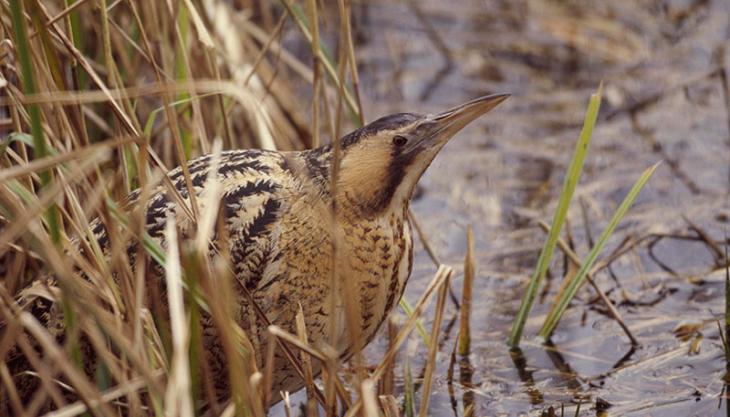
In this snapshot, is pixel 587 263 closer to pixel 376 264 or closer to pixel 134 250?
pixel 376 264

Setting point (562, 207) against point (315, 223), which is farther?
point (562, 207)

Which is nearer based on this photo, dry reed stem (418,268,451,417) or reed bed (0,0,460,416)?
reed bed (0,0,460,416)

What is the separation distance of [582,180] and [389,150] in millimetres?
2230

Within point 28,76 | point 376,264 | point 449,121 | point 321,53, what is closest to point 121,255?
point 28,76

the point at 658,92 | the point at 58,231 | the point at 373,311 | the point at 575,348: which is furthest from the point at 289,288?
the point at 658,92

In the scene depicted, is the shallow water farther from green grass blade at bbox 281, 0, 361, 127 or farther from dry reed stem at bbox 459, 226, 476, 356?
green grass blade at bbox 281, 0, 361, 127

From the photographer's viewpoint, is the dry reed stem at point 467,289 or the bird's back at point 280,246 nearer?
the bird's back at point 280,246

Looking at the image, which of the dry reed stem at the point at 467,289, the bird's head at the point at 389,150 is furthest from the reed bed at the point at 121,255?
the dry reed stem at the point at 467,289

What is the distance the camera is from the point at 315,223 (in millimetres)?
3256

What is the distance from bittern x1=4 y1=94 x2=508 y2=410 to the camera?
3188 millimetres

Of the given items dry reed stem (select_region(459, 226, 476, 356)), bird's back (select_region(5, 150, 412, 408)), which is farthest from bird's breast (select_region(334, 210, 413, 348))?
dry reed stem (select_region(459, 226, 476, 356))

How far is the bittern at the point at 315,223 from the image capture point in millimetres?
3188

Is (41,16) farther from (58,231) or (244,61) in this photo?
(244,61)

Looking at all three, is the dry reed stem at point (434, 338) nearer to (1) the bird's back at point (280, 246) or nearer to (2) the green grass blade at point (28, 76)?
(1) the bird's back at point (280, 246)
